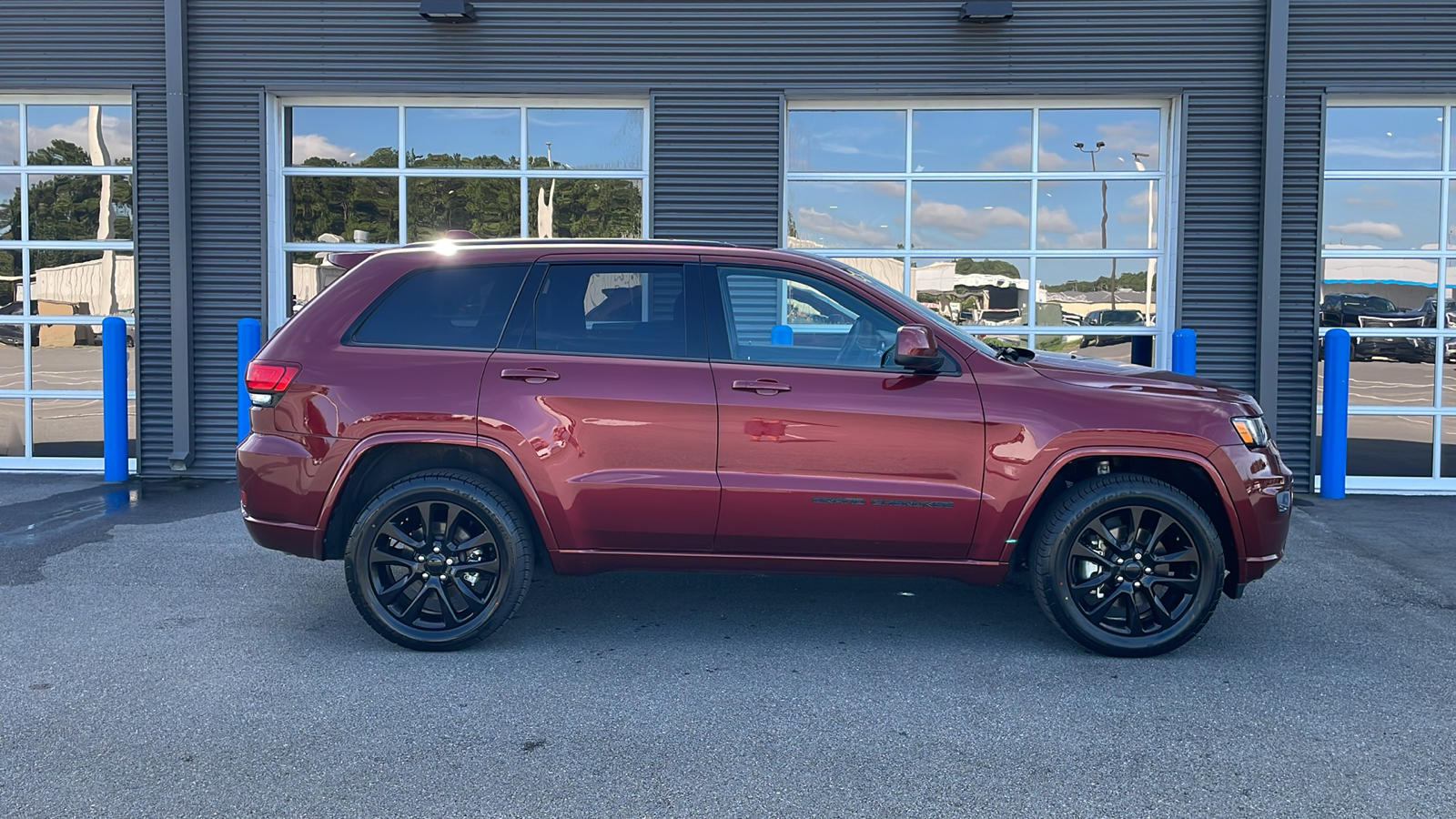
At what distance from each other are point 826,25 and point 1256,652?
632 cm

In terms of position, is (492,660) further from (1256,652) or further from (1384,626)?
(1384,626)

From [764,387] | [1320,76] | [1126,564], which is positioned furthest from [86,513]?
[1320,76]

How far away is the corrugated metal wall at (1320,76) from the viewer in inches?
365

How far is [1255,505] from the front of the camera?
4.89 metres

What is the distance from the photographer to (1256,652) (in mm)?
5066

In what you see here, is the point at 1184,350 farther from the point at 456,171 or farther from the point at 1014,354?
the point at 456,171

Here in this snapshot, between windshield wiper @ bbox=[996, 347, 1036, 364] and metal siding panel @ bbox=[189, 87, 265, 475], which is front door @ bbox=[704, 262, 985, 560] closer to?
windshield wiper @ bbox=[996, 347, 1036, 364]

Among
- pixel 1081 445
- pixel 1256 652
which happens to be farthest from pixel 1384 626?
pixel 1081 445

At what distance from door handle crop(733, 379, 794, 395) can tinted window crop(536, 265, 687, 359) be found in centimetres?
31

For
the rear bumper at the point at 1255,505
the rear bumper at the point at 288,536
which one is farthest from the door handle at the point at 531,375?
the rear bumper at the point at 1255,505

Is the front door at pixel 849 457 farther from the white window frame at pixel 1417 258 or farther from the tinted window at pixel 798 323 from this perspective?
the white window frame at pixel 1417 258

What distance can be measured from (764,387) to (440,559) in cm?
158

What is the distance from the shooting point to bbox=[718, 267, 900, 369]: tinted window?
500 cm

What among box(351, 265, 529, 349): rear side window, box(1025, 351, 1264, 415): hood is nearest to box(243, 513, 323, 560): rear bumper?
box(351, 265, 529, 349): rear side window
